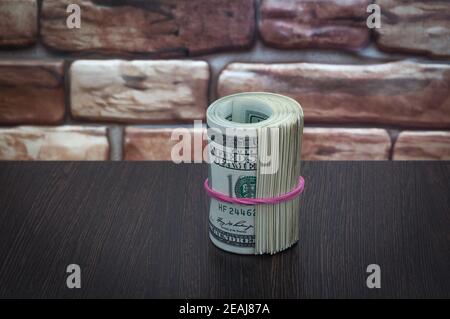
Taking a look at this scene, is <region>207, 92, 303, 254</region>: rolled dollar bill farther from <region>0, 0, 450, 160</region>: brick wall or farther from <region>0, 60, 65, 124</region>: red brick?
<region>0, 60, 65, 124</region>: red brick

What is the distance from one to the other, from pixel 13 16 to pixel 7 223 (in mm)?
671

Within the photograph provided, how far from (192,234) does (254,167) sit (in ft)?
0.55

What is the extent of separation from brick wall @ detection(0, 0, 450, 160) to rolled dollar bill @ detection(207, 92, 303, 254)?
607 mm

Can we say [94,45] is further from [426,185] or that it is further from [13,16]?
[426,185]

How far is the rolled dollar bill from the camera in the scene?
90 cm

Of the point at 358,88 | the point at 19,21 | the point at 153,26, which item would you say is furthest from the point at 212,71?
the point at 19,21

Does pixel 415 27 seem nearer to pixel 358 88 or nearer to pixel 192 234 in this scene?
pixel 358 88

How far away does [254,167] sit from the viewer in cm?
91

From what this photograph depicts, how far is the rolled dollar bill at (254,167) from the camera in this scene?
2.96 feet

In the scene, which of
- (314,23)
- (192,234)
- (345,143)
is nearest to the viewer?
(192,234)

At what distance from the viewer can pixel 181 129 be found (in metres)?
1.66

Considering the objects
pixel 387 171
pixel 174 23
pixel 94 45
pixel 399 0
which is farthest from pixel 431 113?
pixel 94 45

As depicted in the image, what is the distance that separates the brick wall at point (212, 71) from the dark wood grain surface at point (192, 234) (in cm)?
41

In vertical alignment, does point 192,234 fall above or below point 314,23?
below
